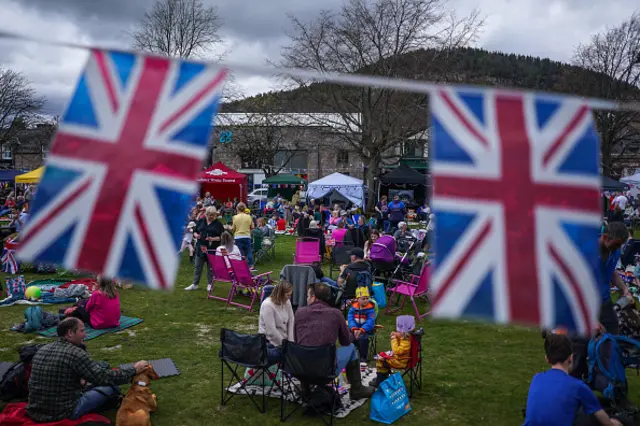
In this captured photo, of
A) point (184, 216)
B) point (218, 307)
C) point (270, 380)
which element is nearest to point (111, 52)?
point (184, 216)

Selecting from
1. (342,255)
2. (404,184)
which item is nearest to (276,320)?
(342,255)

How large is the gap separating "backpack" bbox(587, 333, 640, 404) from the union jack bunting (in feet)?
38.0

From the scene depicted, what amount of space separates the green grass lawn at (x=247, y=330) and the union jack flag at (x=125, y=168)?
9.81 feet

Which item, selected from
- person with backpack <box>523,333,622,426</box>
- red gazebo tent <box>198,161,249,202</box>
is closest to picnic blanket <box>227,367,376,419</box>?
person with backpack <box>523,333,622,426</box>

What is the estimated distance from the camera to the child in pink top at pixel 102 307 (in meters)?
7.78

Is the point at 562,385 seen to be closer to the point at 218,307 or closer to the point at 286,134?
the point at 218,307

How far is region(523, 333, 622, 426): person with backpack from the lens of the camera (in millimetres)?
3295

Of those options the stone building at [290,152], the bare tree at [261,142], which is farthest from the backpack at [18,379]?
the bare tree at [261,142]

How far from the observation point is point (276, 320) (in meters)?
5.80

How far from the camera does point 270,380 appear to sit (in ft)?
19.3

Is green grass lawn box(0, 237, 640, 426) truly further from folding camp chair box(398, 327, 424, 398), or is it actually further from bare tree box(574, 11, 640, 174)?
bare tree box(574, 11, 640, 174)

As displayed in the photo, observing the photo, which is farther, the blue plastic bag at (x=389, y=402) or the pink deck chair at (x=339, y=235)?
the pink deck chair at (x=339, y=235)

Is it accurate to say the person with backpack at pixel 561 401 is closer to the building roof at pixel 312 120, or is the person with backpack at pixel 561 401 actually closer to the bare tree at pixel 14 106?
the building roof at pixel 312 120

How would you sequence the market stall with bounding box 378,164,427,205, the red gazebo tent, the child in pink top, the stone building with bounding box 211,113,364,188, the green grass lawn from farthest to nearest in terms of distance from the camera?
the stone building with bounding box 211,113,364,188 → the market stall with bounding box 378,164,427,205 → the red gazebo tent → the child in pink top → the green grass lawn
